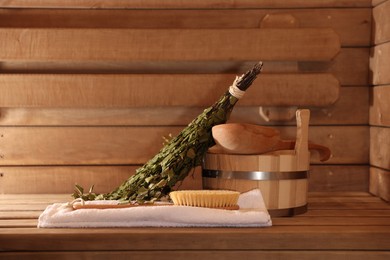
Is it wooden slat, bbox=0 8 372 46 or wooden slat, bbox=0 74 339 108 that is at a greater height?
wooden slat, bbox=0 8 372 46

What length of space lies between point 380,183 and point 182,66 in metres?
0.72

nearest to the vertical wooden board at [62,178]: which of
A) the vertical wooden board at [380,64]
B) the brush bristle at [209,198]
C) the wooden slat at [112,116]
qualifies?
the wooden slat at [112,116]

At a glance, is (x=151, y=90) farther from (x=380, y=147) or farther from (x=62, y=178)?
(x=380, y=147)

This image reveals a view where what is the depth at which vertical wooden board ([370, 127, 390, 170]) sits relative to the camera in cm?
198

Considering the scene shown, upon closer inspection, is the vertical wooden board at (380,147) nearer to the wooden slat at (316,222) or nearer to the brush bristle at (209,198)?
the wooden slat at (316,222)

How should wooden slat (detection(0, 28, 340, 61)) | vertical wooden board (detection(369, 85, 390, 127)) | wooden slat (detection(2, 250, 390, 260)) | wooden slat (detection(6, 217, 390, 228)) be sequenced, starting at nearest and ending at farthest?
wooden slat (detection(2, 250, 390, 260)), wooden slat (detection(6, 217, 390, 228)), vertical wooden board (detection(369, 85, 390, 127)), wooden slat (detection(0, 28, 340, 61))

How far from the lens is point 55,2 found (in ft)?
6.94

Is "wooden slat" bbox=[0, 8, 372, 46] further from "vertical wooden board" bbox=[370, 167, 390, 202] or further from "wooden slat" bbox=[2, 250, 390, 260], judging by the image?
"wooden slat" bbox=[2, 250, 390, 260]

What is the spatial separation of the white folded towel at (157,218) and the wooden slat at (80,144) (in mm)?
606

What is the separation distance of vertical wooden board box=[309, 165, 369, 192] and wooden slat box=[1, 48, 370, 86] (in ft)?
0.98

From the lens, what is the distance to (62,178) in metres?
2.13

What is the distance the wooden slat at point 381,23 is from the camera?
198 cm

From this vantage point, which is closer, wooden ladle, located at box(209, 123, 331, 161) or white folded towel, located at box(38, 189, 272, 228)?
white folded towel, located at box(38, 189, 272, 228)

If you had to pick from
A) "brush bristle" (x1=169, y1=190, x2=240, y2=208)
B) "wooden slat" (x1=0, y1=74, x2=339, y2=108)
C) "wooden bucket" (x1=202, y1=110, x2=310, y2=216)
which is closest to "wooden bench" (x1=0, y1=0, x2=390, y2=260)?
"wooden slat" (x1=0, y1=74, x2=339, y2=108)
